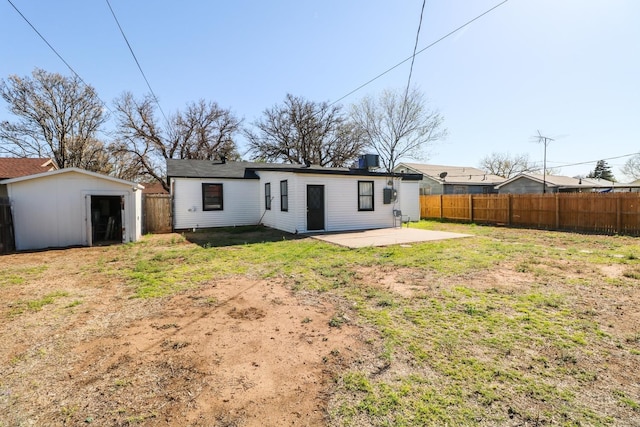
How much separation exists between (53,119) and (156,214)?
1662cm

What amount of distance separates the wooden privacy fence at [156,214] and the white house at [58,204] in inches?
104

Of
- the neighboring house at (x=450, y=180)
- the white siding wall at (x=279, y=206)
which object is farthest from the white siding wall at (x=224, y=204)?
the neighboring house at (x=450, y=180)

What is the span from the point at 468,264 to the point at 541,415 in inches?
180

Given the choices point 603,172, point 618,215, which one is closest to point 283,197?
point 618,215

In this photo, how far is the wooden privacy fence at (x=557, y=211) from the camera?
11.1m

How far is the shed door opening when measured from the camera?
36.9ft

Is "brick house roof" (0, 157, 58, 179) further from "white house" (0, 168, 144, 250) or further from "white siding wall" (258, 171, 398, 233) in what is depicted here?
"white siding wall" (258, 171, 398, 233)

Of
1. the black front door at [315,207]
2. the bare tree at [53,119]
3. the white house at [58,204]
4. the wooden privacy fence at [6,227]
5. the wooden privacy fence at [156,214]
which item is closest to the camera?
the wooden privacy fence at [6,227]

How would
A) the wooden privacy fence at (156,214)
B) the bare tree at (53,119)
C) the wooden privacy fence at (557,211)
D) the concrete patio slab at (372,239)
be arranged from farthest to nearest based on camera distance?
the bare tree at (53,119) < the wooden privacy fence at (156,214) < the wooden privacy fence at (557,211) < the concrete patio slab at (372,239)

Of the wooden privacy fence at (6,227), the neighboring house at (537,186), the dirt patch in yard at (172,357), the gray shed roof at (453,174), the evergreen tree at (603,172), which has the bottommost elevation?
the dirt patch in yard at (172,357)

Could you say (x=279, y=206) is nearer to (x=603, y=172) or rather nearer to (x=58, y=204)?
(x=58, y=204)

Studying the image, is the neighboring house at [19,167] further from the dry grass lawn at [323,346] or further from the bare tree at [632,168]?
the bare tree at [632,168]

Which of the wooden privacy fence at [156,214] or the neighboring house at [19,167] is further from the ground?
the neighboring house at [19,167]

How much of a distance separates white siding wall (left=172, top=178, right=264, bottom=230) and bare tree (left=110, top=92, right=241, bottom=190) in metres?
11.0
